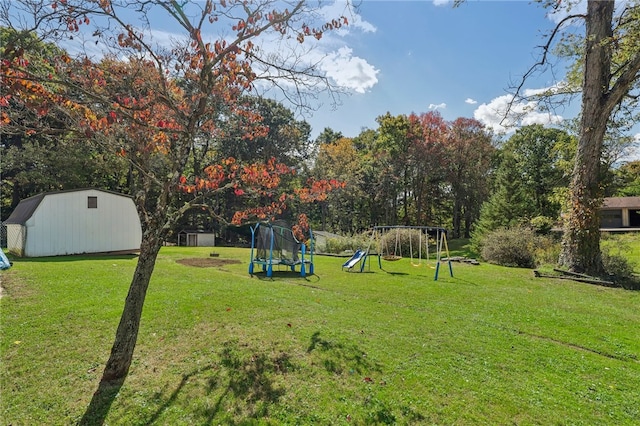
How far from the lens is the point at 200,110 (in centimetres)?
395

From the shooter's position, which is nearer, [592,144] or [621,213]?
[592,144]

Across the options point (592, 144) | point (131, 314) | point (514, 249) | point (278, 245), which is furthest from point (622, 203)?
point (131, 314)

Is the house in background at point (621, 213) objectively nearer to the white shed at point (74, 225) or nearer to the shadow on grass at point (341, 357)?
the shadow on grass at point (341, 357)

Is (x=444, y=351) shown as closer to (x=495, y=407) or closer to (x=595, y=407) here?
(x=495, y=407)

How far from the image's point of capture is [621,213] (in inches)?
1287

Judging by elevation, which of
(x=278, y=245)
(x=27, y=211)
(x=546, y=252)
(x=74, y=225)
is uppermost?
(x=27, y=211)

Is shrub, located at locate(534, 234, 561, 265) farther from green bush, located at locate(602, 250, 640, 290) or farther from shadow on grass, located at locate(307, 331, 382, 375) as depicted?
shadow on grass, located at locate(307, 331, 382, 375)

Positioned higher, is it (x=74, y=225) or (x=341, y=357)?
(x=74, y=225)

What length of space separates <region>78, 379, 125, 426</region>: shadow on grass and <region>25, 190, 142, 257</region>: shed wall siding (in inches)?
539

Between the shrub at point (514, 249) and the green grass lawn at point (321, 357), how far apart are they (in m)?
5.06

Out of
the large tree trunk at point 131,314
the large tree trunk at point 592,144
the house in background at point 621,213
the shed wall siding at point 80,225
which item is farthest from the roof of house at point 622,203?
the large tree trunk at point 131,314

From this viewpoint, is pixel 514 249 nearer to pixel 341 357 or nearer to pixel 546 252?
pixel 546 252

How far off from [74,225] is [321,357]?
49.5ft

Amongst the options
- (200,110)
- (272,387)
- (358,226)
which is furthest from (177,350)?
(358,226)
